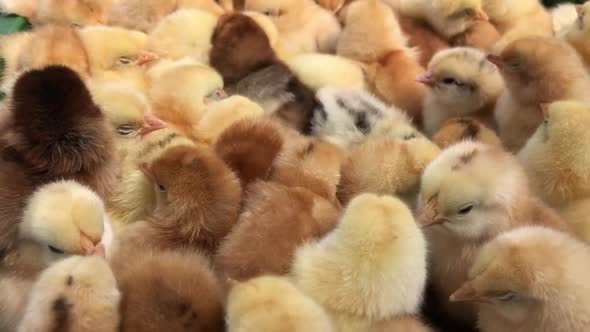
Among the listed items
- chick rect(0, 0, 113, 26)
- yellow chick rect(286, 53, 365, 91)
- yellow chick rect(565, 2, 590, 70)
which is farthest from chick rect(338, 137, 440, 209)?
chick rect(0, 0, 113, 26)

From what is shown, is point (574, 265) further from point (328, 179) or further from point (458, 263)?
point (328, 179)

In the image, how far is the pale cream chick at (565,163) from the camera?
4.68 feet

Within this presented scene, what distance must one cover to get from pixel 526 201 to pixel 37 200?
1.04 metres

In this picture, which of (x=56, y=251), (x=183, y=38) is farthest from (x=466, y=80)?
(x=56, y=251)

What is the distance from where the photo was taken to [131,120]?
5.55ft

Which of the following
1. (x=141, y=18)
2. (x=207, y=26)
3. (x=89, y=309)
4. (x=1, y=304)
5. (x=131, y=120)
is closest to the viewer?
(x=89, y=309)

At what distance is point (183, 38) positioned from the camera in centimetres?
212

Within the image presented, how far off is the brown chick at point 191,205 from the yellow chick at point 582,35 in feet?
4.23

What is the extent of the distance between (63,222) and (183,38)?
1041 millimetres

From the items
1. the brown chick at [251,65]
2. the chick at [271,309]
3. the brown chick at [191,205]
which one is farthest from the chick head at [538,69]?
the chick at [271,309]

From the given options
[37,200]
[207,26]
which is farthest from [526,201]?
[207,26]

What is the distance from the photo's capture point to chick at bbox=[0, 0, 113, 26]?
7.59ft

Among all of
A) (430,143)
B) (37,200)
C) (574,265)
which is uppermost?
(574,265)

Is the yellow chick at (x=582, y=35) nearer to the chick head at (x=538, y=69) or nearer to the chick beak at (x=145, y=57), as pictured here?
the chick head at (x=538, y=69)
